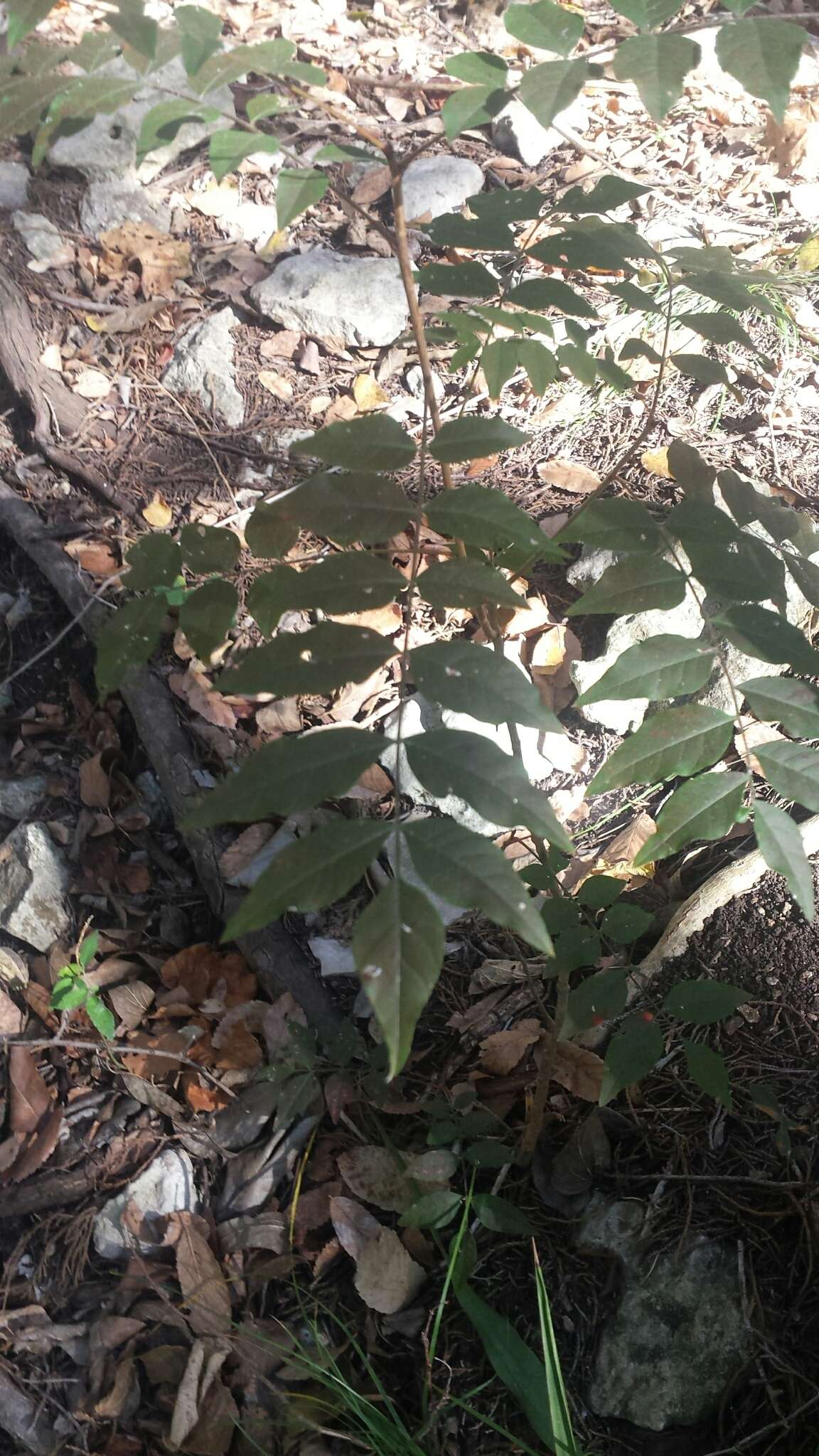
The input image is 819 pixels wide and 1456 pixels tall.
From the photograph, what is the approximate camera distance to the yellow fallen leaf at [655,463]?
2.54 metres

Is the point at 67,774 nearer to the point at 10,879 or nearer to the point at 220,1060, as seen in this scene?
the point at 10,879

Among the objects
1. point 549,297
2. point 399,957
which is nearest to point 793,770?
point 399,957

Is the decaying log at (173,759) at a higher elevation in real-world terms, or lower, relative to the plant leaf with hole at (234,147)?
lower

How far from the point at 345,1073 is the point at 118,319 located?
249 cm

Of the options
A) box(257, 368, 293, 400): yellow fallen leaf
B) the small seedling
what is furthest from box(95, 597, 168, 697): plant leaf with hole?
box(257, 368, 293, 400): yellow fallen leaf

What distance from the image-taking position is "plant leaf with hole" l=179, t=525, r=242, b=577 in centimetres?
132

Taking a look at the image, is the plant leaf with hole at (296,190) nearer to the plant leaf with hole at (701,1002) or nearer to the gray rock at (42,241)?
the plant leaf with hole at (701,1002)

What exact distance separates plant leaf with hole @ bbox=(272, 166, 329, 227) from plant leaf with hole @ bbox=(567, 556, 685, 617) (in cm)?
60

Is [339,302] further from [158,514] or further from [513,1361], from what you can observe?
[513,1361]

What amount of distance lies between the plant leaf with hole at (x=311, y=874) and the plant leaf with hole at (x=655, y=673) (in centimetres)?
39

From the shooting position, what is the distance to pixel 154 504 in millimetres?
2605

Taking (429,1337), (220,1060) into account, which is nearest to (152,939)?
(220,1060)

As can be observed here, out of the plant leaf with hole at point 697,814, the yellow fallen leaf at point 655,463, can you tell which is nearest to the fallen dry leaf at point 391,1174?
the plant leaf with hole at point 697,814

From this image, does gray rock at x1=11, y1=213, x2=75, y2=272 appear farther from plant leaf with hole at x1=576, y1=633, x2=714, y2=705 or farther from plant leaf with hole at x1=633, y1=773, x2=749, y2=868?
plant leaf with hole at x1=633, y1=773, x2=749, y2=868
